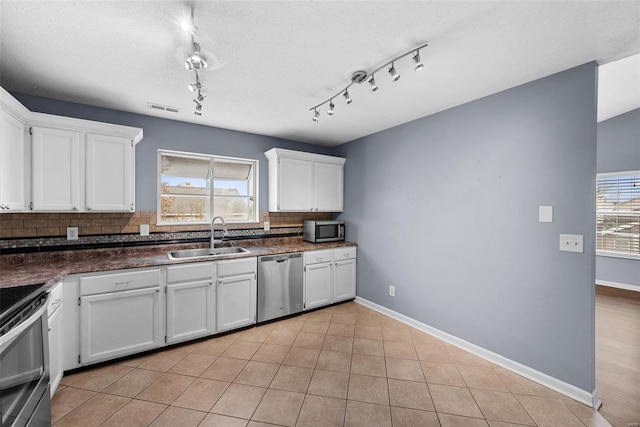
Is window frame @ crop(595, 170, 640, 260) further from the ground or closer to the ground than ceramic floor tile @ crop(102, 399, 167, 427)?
further from the ground

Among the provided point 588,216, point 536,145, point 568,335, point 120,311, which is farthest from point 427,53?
point 120,311

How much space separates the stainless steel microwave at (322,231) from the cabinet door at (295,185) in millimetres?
278

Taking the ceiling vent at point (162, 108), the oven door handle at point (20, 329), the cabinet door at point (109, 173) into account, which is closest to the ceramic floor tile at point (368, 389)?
the oven door handle at point (20, 329)

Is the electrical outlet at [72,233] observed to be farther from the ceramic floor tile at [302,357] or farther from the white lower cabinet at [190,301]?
the ceramic floor tile at [302,357]

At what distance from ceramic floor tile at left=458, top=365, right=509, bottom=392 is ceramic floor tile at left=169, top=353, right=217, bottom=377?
223cm

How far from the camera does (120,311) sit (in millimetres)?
2303

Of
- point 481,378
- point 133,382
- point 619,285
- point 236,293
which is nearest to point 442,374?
point 481,378

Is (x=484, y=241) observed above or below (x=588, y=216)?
below

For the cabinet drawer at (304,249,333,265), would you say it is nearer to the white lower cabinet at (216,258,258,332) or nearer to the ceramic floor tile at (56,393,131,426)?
the white lower cabinet at (216,258,258,332)

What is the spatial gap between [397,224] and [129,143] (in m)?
3.14

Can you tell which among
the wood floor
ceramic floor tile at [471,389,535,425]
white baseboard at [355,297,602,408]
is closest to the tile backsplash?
white baseboard at [355,297,602,408]

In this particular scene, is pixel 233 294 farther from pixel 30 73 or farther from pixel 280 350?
pixel 30 73

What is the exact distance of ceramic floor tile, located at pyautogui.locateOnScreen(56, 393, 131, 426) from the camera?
1674 mm

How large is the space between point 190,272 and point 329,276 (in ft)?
5.97
